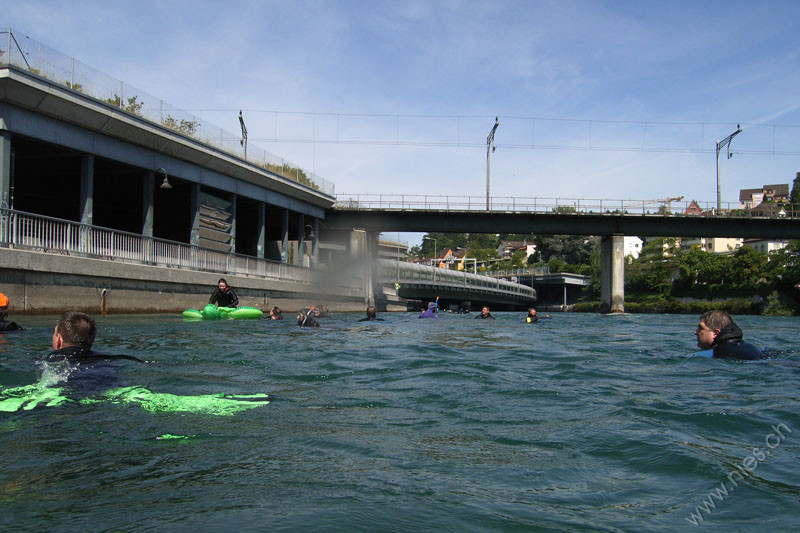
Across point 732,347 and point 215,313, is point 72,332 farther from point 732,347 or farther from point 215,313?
point 215,313

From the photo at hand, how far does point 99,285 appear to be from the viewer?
64.6ft

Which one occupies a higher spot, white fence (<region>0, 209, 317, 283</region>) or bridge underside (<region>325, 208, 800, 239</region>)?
bridge underside (<region>325, 208, 800, 239</region>)

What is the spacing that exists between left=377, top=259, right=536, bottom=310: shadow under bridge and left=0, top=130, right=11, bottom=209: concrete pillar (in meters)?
32.0

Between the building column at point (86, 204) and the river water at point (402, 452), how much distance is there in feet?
41.3

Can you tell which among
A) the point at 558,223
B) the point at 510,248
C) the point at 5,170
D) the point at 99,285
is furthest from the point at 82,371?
the point at 510,248

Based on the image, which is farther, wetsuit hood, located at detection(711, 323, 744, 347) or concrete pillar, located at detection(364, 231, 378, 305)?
concrete pillar, located at detection(364, 231, 378, 305)

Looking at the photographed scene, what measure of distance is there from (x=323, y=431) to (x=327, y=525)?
197 centimetres

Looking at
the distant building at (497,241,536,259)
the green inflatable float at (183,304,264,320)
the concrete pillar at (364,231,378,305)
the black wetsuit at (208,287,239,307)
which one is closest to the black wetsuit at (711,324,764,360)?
the green inflatable float at (183,304,264,320)

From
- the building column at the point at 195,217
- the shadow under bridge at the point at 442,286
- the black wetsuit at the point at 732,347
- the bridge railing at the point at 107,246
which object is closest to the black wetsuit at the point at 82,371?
the black wetsuit at the point at 732,347

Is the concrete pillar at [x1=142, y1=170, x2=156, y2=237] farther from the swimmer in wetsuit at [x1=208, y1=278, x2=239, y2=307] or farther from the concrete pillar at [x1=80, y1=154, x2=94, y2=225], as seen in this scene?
the swimmer in wetsuit at [x1=208, y1=278, x2=239, y2=307]

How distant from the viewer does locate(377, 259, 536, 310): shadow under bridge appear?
53.0 m

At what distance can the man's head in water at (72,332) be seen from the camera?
634 cm

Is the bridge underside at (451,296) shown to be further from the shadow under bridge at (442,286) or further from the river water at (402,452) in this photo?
the river water at (402,452)

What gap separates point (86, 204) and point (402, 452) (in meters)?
20.1
